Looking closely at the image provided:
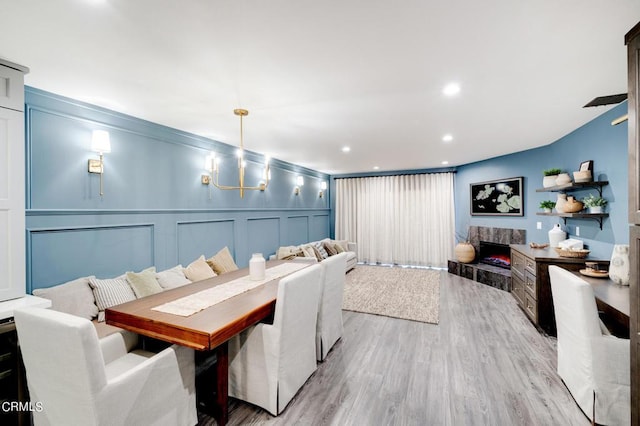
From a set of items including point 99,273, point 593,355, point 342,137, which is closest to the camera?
point 593,355

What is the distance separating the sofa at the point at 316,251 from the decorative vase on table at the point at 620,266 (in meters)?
3.26

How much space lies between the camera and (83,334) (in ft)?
3.88

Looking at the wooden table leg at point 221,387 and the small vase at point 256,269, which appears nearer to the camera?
the wooden table leg at point 221,387

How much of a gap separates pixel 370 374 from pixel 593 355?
1562mm

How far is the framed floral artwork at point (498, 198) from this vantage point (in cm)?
504

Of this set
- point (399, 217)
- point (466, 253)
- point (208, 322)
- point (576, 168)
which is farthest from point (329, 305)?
point (399, 217)

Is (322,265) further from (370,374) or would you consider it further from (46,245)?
(46,245)

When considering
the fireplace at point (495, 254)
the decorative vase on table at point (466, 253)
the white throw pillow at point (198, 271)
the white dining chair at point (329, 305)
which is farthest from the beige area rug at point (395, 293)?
the white throw pillow at point (198, 271)

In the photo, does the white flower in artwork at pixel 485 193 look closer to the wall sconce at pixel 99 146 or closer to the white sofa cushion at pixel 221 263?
the white sofa cushion at pixel 221 263

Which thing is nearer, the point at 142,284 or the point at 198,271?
the point at 142,284

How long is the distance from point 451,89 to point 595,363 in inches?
87.0

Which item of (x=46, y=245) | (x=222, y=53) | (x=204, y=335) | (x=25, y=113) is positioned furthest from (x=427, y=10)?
(x=46, y=245)

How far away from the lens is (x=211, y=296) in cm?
214

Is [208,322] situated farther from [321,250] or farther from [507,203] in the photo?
[507,203]
